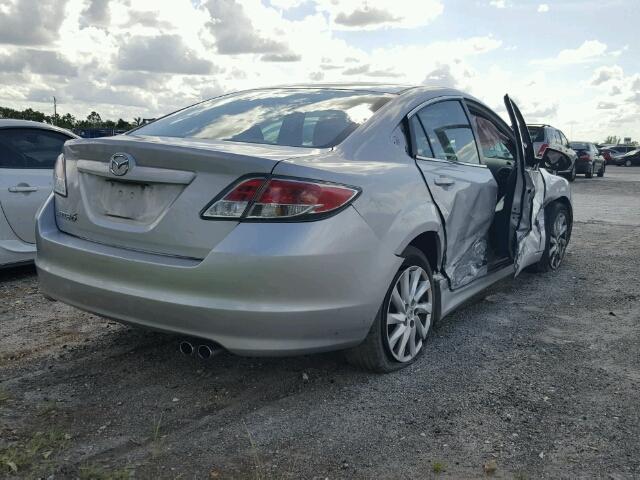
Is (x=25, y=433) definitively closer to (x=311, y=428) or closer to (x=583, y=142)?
(x=311, y=428)

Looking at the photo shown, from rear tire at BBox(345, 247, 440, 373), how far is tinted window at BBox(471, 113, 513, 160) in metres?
1.40

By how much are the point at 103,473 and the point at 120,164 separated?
1.39m

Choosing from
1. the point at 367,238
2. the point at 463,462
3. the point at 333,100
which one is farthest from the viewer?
the point at 333,100

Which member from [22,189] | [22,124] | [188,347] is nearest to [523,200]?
[188,347]

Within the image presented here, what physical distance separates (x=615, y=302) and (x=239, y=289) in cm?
365

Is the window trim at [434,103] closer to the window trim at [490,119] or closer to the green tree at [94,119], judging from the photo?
the window trim at [490,119]

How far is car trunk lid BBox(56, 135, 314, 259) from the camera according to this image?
304 centimetres

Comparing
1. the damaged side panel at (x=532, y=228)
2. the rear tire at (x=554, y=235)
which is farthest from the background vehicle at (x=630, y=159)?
the damaged side panel at (x=532, y=228)

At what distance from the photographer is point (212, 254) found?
9.82 feet

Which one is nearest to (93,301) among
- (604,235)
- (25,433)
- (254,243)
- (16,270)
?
(25,433)

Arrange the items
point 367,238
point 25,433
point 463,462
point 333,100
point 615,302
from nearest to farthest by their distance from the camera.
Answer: point 463,462, point 25,433, point 367,238, point 333,100, point 615,302

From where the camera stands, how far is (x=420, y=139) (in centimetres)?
398

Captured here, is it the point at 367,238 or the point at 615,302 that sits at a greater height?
the point at 367,238

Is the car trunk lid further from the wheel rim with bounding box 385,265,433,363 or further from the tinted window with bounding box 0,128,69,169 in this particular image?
the tinted window with bounding box 0,128,69,169
